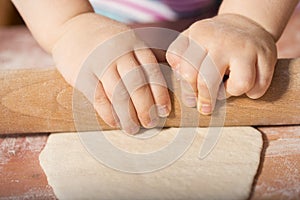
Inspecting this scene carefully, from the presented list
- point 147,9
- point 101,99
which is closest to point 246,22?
point 101,99

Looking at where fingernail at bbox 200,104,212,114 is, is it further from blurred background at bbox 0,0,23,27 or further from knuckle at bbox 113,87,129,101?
blurred background at bbox 0,0,23,27

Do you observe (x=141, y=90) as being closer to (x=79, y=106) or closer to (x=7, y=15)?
(x=79, y=106)

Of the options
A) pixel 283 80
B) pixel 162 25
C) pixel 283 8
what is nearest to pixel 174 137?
pixel 283 80

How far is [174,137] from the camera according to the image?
68cm

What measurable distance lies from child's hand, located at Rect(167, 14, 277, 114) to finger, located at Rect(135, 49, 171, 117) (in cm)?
2

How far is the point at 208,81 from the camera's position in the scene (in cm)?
63

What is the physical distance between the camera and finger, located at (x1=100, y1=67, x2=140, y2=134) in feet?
2.07

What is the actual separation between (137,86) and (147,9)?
0.67 m

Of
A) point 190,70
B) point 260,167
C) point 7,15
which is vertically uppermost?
point 190,70

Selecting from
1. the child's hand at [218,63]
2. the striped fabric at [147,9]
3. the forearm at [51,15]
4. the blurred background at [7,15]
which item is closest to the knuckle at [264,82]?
the child's hand at [218,63]

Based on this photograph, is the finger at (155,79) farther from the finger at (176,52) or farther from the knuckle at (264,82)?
the knuckle at (264,82)

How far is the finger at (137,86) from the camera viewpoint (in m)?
0.63

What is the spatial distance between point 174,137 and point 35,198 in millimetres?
205

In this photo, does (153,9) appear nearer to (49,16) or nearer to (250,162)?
(49,16)
